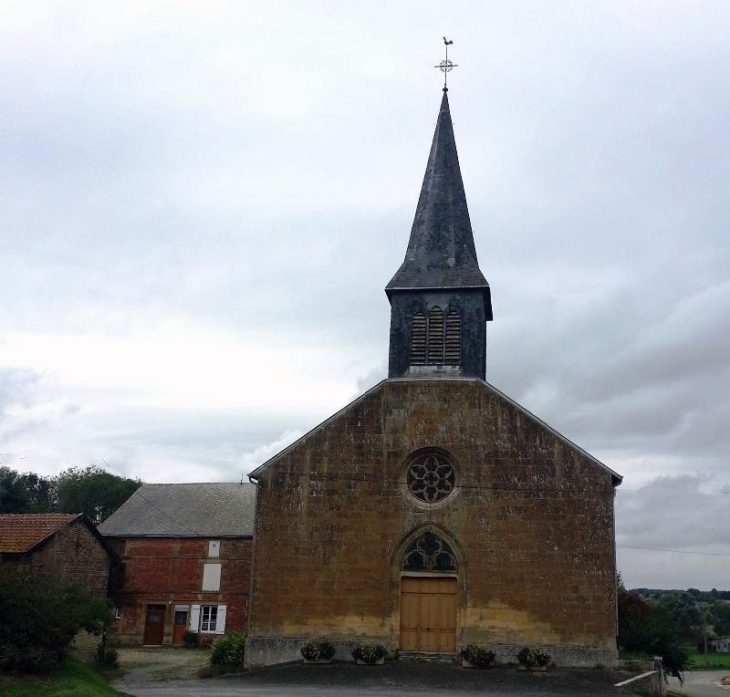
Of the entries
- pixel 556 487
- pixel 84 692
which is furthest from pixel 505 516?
pixel 84 692

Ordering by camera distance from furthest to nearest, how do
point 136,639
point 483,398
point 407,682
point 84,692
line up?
point 136,639, point 483,398, point 407,682, point 84,692

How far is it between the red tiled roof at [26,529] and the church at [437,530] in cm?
948

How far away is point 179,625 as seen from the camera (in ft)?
109

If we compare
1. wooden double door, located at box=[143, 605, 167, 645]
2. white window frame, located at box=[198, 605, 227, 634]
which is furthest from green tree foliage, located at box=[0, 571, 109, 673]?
wooden double door, located at box=[143, 605, 167, 645]

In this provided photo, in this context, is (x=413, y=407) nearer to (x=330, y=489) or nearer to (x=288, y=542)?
(x=330, y=489)

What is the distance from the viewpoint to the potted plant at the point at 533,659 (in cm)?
1978

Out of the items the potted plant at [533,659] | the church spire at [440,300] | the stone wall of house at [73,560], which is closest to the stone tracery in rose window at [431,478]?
the church spire at [440,300]

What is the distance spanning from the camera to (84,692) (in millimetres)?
13195

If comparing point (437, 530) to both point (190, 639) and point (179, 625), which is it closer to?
point (190, 639)

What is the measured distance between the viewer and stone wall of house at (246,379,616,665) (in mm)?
20703

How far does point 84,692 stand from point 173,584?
21.1 meters

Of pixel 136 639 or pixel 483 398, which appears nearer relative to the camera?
pixel 483 398

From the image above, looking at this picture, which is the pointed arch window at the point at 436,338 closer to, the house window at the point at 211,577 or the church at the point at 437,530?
the church at the point at 437,530

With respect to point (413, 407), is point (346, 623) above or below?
below
